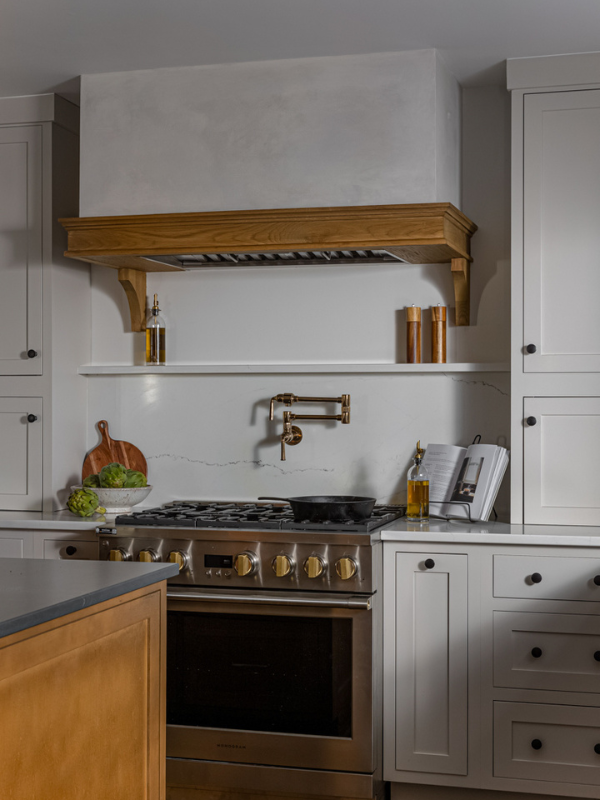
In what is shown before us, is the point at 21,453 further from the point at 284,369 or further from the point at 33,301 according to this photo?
the point at 284,369

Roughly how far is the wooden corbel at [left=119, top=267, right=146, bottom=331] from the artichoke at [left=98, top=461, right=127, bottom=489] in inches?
24.7

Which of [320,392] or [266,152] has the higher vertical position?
[266,152]

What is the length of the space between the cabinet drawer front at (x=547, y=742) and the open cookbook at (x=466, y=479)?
2.18 ft

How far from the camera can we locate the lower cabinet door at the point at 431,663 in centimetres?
284

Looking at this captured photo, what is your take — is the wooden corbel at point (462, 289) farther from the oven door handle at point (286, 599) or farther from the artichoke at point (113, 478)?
the artichoke at point (113, 478)

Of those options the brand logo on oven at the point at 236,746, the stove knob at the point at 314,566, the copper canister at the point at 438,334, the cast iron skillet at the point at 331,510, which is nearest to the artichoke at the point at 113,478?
the cast iron skillet at the point at 331,510

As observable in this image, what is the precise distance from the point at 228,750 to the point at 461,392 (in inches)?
59.6

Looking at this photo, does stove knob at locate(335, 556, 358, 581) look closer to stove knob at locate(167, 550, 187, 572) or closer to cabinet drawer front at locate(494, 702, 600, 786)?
stove knob at locate(167, 550, 187, 572)

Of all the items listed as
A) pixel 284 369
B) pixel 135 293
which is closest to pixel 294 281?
pixel 284 369

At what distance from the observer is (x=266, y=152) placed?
10.1ft

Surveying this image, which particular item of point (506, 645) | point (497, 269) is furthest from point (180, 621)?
point (497, 269)

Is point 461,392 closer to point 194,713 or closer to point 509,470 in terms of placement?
point 509,470

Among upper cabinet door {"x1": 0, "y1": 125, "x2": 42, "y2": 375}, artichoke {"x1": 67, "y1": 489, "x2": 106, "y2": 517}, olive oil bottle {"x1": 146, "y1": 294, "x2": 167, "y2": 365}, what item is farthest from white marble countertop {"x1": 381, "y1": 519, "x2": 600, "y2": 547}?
upper cabinet door {"x1": 0, "y1": 125, "x2": 42, "y2": 375}

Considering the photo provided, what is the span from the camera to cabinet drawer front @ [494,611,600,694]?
2.75 metres
